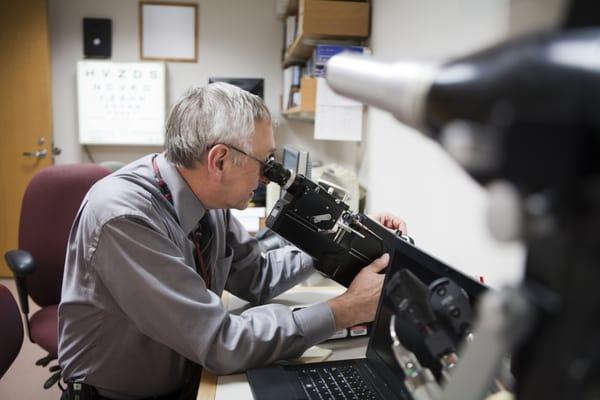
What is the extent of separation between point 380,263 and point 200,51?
316 centimetres

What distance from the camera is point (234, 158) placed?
4.00ft

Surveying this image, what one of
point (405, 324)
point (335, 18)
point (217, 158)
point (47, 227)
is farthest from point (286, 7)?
point (405, 324)

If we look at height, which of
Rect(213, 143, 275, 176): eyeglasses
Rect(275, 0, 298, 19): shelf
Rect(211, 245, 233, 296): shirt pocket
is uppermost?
Rect(275, 0, 298, 19): shelf

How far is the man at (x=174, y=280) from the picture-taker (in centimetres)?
105

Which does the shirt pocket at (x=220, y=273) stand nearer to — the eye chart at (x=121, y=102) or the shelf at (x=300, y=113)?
the shelf at (x=300, y=113)

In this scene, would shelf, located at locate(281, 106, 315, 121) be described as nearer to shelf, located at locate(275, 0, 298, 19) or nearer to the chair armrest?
shelf, located at locate(275, 0, 298, 19)

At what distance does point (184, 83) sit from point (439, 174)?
298cm

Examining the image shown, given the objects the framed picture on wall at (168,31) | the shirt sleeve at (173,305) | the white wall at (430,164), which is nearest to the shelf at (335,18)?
the white wall at (430,164)

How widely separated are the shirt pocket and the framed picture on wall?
2.80 m

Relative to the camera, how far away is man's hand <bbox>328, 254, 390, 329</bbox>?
1.17 m

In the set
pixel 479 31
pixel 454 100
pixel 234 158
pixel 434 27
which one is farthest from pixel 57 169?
pixel 454 100

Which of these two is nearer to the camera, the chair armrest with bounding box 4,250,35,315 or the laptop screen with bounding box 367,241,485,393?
the laptop screen with bounding box 367,241,485,393

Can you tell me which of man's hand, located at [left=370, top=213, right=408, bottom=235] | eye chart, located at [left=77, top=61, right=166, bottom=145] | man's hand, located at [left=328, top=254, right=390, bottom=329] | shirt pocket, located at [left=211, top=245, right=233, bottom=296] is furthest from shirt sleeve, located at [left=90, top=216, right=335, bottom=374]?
eye chart, located at [left=77, top=61, right=166, bottom=145]

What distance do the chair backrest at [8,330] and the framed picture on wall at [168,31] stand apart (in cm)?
286
